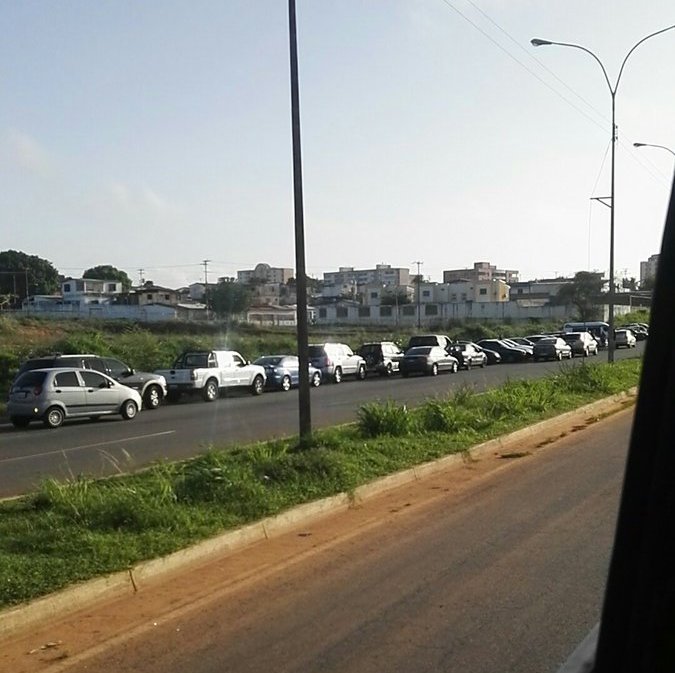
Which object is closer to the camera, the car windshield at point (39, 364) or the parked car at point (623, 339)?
the car windshield at point (39, 364)

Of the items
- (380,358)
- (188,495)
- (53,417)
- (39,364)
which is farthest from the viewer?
(380,358)

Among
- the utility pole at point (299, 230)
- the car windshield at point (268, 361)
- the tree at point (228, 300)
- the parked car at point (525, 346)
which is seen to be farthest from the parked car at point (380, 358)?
the tree at point (228, 300)

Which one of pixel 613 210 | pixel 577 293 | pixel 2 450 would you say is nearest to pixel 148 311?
pixel 577 293

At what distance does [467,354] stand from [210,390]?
66.7 ft

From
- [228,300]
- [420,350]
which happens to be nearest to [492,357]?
[420,350]

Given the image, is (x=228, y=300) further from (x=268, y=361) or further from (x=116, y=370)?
(x=116, y=370)

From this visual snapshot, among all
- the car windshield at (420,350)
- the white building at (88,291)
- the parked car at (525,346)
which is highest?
the white building at (88,291)

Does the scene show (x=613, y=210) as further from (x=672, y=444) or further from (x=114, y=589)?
(x=672, y=444)

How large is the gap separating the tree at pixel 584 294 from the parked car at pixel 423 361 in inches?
1922

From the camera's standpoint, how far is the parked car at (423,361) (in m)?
43.4

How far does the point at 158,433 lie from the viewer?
2111cm

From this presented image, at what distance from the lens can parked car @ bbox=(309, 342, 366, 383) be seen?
131 feet

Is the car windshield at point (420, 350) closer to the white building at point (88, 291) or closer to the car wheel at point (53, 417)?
the car wheel at point (53, 417)

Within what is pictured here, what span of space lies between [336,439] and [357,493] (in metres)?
2.98
